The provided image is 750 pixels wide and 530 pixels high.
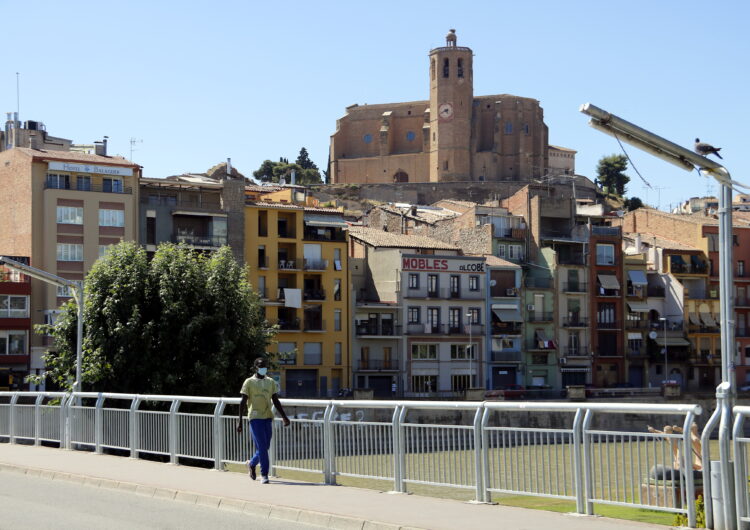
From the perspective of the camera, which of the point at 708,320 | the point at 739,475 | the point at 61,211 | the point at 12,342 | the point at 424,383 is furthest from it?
the point at 708,320

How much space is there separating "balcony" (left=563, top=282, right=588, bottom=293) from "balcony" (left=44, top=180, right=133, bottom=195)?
3169 centimetres

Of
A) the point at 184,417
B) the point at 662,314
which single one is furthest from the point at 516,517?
the point at 662,314

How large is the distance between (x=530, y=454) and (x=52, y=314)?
177 feet

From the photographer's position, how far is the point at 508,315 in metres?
77.8

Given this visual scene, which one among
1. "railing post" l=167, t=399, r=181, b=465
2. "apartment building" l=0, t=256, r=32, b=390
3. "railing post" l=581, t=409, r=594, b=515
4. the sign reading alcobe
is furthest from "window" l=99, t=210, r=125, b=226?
"railing post" l=581, t=409, r=594, b=515

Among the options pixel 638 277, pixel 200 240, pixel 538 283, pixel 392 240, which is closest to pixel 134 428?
pixel 200 240

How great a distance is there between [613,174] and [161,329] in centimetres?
12433

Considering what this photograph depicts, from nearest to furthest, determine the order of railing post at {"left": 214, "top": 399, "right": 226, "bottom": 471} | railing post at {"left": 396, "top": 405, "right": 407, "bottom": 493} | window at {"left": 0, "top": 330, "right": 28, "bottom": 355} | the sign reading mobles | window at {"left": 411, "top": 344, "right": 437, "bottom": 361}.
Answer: railing post at {"left": 396, "top": 405, "right": 407, "bottom": 493}
railing post at {"left": 214, "top": 399, "right": 226, "bottom": 471}
window at {"left": 0, "top": 330, "right": 28, "bottom": 355}
window at {"left": 411, "top": 344, "right": 437, "bottom": 361}
the sign reading mobles

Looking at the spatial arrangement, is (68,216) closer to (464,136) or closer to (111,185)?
(111,185)

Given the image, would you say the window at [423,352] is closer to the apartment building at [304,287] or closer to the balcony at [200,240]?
the apartment building at [304,287]

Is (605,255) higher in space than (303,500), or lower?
higher

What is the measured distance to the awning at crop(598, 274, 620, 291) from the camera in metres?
82.2

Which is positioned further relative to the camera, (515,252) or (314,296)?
(515,252)

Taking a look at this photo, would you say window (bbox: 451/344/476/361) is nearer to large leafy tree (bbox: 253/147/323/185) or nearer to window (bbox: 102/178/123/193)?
window (bbox: 102/178/123/193)
